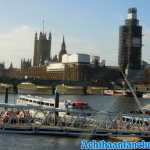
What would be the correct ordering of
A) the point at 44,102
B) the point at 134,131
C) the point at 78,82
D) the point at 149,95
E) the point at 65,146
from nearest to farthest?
the point at 65,146, the point at 134,131, the point at 44,102, the point at 149,95, the point at 78,82

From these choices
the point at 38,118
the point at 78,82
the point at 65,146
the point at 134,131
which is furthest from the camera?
the point at 78,82

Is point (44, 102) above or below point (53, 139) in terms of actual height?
above

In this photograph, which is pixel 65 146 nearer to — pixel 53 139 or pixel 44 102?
pixel 53 139

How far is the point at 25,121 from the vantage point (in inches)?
1836

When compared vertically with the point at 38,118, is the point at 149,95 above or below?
above

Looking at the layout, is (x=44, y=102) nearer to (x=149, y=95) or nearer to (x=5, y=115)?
(x=5, y=115)

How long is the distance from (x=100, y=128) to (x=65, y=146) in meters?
5.35

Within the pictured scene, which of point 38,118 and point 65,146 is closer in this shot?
point 65,146

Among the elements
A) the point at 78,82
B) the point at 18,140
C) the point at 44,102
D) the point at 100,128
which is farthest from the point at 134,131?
the point at 78,82

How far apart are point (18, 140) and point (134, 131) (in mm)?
9858

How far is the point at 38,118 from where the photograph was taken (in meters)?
48.1

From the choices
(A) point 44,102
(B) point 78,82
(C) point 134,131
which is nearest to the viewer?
(C) point 134,131

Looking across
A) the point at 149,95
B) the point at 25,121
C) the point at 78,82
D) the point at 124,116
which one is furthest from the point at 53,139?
the point at 78,82

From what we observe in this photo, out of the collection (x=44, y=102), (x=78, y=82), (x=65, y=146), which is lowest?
(x=65, y=146)
